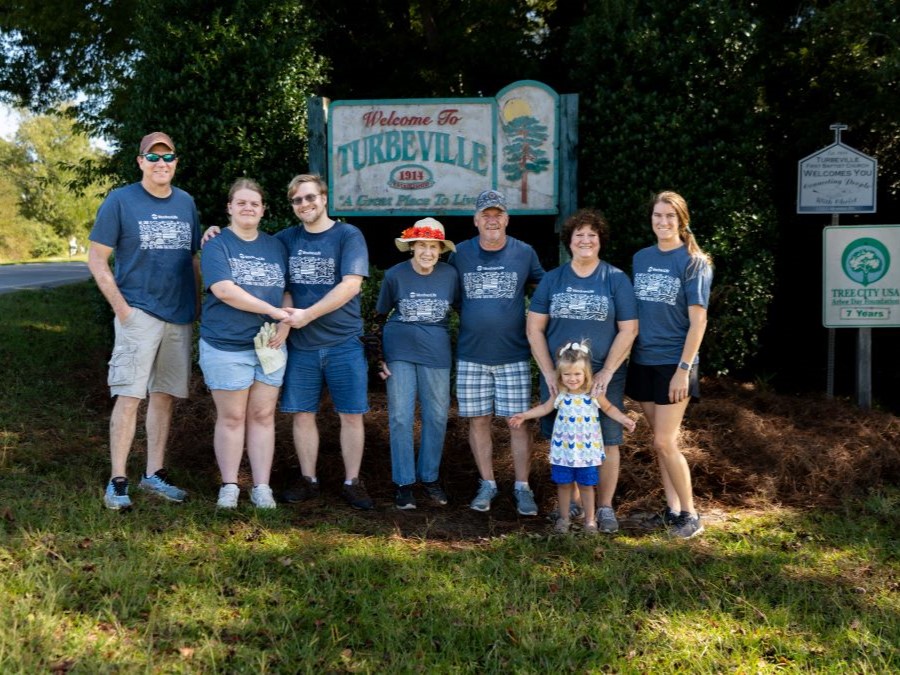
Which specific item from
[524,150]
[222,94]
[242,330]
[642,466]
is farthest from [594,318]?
[222,94]

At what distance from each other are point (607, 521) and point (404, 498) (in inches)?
47.0

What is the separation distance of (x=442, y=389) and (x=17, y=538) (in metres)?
2.32

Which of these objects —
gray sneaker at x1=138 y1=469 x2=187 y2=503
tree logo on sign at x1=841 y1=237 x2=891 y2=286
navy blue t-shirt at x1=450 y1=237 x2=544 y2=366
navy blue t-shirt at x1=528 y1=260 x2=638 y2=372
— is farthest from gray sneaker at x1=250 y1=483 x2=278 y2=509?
tree logo on sign at x1=841 y1=237 x2=891 y2=286

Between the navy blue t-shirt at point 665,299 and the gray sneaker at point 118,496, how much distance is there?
2.90 meters

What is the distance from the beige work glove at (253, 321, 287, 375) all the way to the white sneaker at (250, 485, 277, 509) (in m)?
0.68

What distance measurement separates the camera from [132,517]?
450 cm

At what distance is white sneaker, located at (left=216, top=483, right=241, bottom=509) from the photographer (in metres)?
4.72

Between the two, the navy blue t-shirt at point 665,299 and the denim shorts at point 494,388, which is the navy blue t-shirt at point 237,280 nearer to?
the denim shorts at point 494,388

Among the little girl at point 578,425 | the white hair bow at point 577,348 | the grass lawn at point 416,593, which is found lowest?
the grass lawn at point 416,593

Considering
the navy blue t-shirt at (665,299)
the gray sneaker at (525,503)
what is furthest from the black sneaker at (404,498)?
the navy blue t-shirt at (665,299)

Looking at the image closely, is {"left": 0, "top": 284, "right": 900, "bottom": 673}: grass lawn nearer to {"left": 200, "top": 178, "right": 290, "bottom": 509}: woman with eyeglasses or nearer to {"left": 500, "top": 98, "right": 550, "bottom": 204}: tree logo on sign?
{"left": 200, "top": 178, "right": 290, "bottom": 509}: woman with eyeglasses

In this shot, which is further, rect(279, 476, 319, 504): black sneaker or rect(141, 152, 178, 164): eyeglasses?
rect(279, 476, 319, 504): black sneaker

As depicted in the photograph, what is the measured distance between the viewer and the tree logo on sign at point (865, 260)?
7070mm

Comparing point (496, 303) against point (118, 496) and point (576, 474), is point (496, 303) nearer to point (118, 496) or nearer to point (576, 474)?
point (576, 474)
